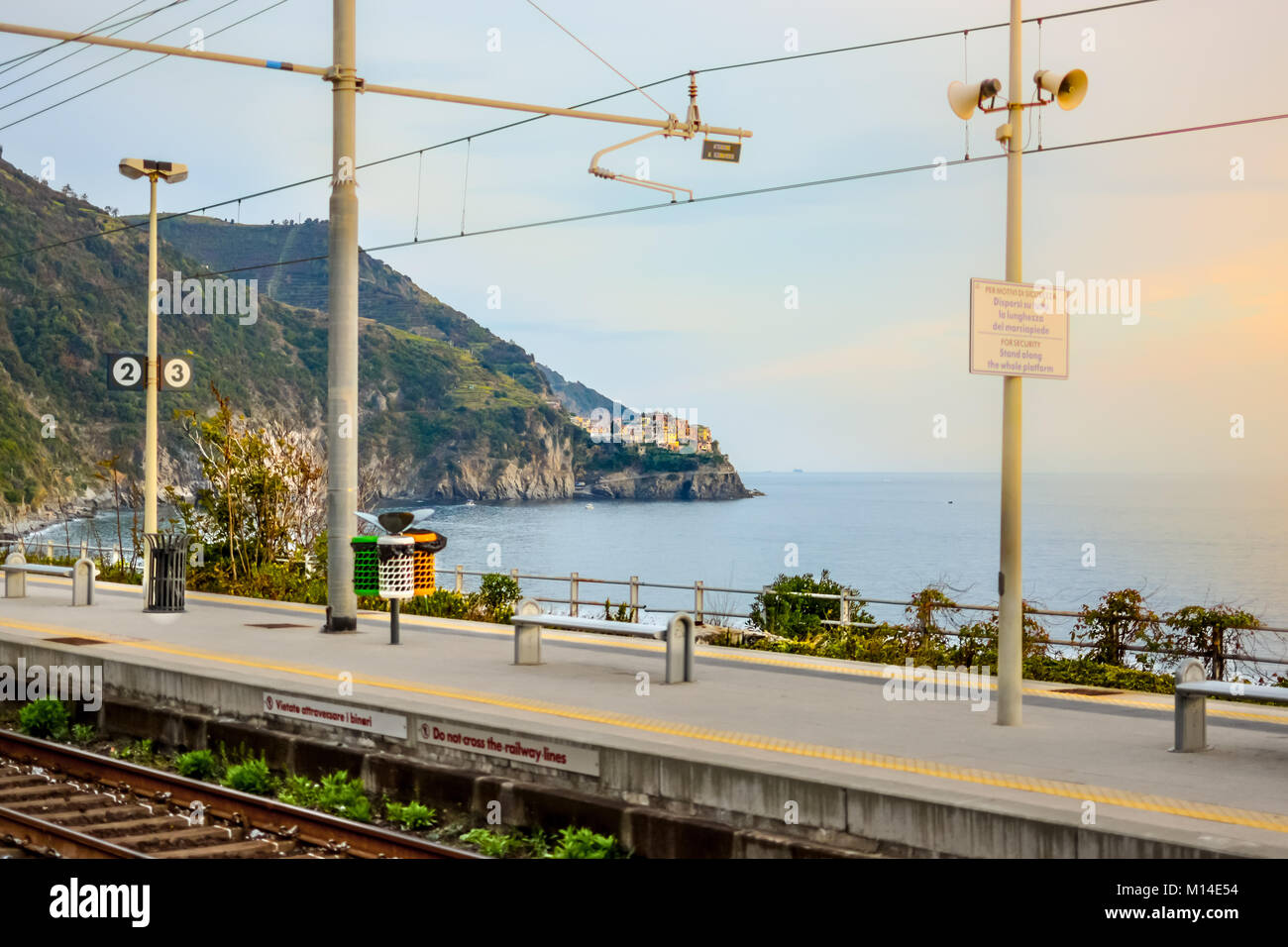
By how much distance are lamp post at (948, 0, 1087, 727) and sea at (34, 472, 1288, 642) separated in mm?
14917

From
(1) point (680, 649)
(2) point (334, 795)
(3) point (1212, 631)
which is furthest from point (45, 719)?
(3) point (1212, 631)

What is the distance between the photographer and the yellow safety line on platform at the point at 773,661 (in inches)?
483

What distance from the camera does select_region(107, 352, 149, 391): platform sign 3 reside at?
73.1ft

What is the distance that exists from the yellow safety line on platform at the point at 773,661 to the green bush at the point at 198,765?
Answer: 19.4 feet

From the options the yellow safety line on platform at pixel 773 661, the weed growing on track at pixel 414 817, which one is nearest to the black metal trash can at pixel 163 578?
the yellow safety line on platform at pixel 773 661

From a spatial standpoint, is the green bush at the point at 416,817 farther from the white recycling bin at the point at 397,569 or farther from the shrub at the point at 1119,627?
the shrub at the point at 1119,627

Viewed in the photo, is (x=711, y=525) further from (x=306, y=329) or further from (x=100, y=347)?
(x=100, y=347)

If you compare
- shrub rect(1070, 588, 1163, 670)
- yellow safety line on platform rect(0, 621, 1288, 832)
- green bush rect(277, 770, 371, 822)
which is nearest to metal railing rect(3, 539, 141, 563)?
yellow safety line on platform rect(0, 621, 1288, 832)

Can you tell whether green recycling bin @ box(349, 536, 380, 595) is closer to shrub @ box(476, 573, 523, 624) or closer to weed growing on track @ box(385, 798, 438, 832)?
shrub @ box(476, 573, 523, 624)

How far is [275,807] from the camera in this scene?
10.3m
